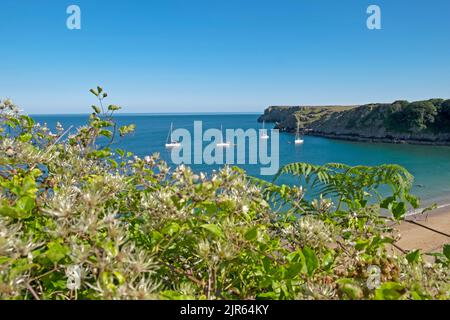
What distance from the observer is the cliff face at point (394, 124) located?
232ft

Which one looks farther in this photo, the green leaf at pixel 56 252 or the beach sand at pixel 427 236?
the beach sand at pixel 427 236

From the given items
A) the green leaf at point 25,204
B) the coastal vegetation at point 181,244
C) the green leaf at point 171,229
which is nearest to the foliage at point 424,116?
the coastal vegetation at point 181,244

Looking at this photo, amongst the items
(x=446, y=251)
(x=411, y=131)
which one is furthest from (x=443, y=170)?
(x=446, y=251)

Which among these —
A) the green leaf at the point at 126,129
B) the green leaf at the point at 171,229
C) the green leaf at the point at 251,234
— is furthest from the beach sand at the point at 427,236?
the green leaf at the point at 171,229

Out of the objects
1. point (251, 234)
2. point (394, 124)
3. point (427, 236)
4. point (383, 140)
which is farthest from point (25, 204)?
point (394, 124)

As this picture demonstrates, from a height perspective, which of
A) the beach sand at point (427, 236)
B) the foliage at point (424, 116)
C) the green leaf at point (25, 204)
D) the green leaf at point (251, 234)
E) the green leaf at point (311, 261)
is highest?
the foliage at point (424, 116)

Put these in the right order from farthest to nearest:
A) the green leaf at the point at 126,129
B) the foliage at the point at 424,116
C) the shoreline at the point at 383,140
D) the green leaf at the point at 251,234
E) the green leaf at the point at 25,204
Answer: the foliage at the point at 424,116
the shoreline at the point at 383,140
the green leaf at the point at 126,129
the green leaf at the point at 251,234
the green leaf at the point at 25,204

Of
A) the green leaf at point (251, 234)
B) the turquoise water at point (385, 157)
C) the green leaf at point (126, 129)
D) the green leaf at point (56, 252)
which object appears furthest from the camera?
the turquoise water at point (385, 157)

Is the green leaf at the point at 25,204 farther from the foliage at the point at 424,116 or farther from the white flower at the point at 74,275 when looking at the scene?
the foliage at the point at 424,116

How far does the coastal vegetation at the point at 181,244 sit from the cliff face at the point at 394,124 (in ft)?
248

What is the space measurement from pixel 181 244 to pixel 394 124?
8781 cm

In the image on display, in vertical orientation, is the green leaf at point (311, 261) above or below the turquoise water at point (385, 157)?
above

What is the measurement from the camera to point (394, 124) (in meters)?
78.1
